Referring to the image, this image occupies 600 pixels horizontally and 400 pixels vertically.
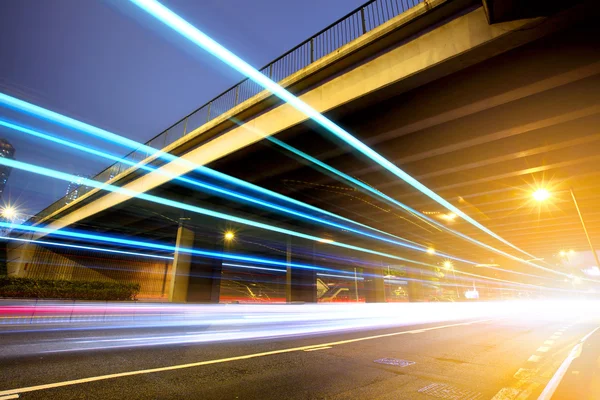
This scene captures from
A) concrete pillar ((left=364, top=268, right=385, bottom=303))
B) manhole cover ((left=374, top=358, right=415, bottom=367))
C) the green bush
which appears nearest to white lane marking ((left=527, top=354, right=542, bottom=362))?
manhole cover ((left=374, top=358, right=415, bottom=367))

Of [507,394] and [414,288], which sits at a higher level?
[414,288]

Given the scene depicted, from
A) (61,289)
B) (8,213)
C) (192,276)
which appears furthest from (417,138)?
(8,213)

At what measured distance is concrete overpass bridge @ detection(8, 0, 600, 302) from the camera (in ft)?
24.1

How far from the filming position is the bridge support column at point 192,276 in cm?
1894

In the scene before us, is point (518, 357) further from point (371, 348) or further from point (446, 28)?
point (446, 28)

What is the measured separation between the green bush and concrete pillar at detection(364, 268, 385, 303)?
86.6ft

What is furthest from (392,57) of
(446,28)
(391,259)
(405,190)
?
(391,259)

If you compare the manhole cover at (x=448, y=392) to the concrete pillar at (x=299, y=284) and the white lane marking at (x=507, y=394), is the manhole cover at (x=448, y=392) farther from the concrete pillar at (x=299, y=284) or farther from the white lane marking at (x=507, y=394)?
the concrete pillar at (x=299, y=284)

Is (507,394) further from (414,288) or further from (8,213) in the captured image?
(8,213)

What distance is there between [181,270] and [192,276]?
87cm

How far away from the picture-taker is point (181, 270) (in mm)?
19391

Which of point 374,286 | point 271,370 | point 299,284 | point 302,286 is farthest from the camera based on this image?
point 374,286

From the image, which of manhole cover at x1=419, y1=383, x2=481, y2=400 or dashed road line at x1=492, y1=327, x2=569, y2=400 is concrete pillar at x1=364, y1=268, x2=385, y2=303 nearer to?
dashed road line at x1=492, y1=327, x2=569, y2=400

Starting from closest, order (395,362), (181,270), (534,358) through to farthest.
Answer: (395,362) → (534,358) → (181,270)
